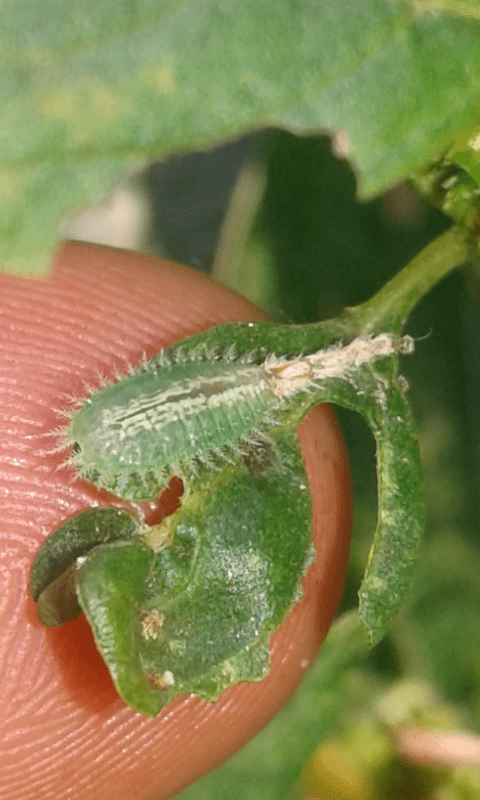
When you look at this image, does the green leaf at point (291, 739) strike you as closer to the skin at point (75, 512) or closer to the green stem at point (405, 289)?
the skin at point (75, 512)

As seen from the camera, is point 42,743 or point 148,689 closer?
point 148,689

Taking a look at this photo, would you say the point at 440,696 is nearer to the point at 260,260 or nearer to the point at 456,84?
the point at 260,260

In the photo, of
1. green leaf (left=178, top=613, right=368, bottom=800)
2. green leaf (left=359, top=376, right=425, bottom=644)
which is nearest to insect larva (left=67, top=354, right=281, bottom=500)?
green leaf (left=359, top=376, right=425, bottom=644)

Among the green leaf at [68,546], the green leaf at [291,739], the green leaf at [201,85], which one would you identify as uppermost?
the green leaf at [201,85]

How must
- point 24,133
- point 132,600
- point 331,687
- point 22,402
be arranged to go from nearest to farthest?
point 24,133
point 132,600
point 22,402
point 331,687

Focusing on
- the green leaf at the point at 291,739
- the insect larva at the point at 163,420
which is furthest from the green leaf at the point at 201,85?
the green leaf at the point at 291,739

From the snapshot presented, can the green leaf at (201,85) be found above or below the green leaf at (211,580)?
above

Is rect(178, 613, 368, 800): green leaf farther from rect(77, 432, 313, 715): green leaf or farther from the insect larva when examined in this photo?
the insect larva

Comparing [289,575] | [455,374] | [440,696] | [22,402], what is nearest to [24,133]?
[22,402]
